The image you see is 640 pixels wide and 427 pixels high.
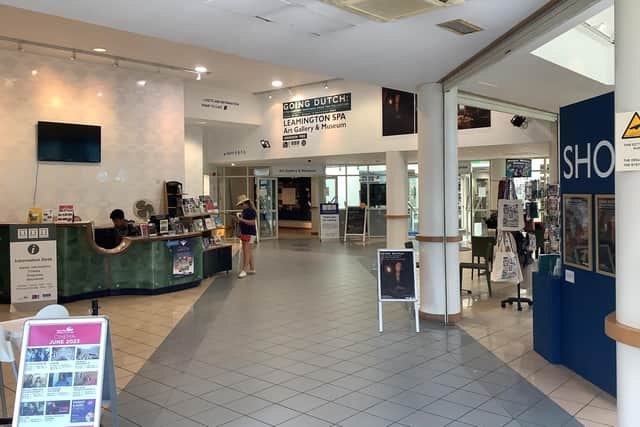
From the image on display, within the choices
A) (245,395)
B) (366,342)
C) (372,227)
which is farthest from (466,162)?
(245,395)

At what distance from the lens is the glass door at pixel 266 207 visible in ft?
60.9

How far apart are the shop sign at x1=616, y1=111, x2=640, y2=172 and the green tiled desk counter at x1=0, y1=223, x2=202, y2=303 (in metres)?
7.48

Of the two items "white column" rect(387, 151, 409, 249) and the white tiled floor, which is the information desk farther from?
"white column" rect(387, 151, 409, 249)

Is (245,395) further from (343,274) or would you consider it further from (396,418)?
(343,274)

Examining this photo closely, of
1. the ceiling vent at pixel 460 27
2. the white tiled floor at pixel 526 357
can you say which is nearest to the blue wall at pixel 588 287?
the white tiled floor at pixel 526 357

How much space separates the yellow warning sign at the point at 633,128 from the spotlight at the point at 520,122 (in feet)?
28.7

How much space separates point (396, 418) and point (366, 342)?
2039 millimetres

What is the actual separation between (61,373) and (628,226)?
3.04m

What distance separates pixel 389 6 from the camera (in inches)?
150

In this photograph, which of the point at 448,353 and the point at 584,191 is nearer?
the point at 584,191

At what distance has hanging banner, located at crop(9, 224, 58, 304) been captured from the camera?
7.73 meters

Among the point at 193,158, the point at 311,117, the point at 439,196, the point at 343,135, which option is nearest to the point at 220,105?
the point at 193,158

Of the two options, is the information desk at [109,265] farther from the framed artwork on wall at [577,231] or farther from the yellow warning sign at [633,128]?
the yellow warning sign at [633,128]

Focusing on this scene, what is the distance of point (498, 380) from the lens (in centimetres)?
470
